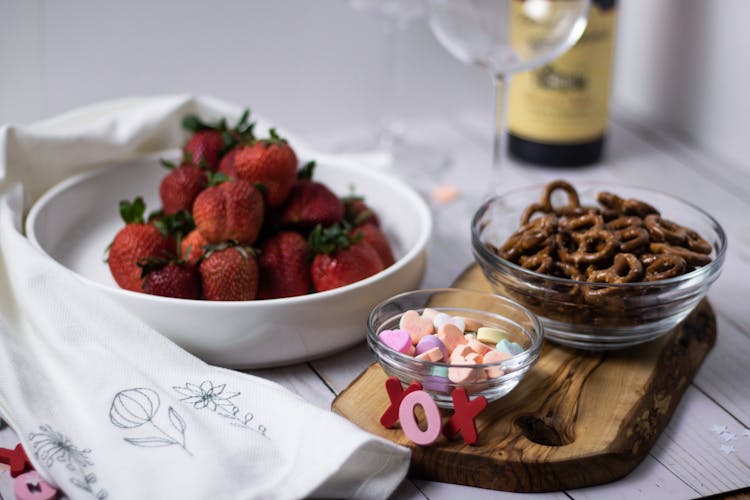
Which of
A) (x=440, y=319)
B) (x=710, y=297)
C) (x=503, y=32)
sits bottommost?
(x=710, y=297)

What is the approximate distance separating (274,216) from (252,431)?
1.04 ft

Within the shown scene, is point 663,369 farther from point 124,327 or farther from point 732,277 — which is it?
point 124,327

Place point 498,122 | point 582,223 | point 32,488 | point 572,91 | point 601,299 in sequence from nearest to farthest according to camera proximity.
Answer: point 32,488 → point 601,299 → point 582,223 → point 498,122 → point 572,91

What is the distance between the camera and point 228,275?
38.3 inches

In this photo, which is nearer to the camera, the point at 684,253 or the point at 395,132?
the point at 684,253

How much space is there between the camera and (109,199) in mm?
1252

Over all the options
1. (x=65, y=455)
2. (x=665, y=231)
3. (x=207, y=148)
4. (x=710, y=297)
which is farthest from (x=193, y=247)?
(x=710, y=297)

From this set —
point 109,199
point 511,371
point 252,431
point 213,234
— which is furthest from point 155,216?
point 511,371

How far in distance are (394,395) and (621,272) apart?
0.26 meters

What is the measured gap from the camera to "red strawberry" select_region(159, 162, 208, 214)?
3.59ft

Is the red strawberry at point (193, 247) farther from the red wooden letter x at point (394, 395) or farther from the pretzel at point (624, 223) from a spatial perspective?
the pretzel at point (624, 223)

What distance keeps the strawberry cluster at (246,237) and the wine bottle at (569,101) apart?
1.61ft

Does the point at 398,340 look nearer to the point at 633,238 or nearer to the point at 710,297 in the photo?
the point at 633,238

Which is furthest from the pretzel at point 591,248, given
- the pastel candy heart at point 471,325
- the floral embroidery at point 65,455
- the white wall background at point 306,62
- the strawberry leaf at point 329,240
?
the white wall background at point 306,62
